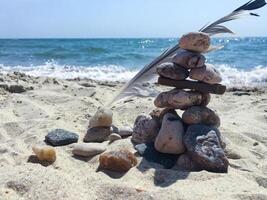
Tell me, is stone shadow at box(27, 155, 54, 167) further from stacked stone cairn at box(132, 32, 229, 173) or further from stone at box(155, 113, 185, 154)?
stone at box(155, 113, 185, 154)

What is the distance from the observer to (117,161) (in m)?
3.26

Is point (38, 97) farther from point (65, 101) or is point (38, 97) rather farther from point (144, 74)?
point (144, 74)

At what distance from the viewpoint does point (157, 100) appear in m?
3.74

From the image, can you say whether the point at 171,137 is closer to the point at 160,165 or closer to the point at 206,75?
the point at 160,165

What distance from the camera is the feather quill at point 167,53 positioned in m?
4.01

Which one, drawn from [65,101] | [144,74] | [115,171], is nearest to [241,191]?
[115,171]

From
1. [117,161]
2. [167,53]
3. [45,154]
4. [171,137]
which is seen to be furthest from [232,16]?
[45,154]

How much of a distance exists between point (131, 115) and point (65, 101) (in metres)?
1.25

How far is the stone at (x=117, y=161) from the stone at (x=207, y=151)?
477 mm

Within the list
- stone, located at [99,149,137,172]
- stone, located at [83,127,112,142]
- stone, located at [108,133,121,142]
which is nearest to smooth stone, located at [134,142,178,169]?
stone, located at [99,149,137,172]

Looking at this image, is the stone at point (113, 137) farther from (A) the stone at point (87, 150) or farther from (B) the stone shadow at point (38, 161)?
(B) the stone shadow at point (38, 161)

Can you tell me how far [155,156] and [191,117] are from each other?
440 mm

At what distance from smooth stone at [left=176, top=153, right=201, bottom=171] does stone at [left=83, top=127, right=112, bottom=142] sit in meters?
0.99

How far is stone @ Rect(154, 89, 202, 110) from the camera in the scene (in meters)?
3.58
